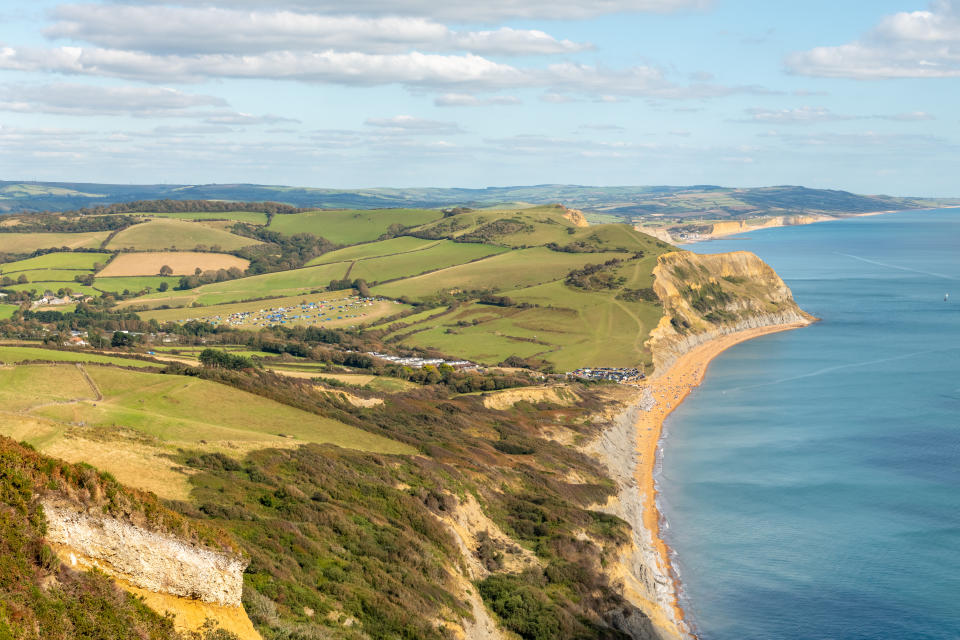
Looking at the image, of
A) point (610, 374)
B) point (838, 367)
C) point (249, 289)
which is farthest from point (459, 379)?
point (249, 289)

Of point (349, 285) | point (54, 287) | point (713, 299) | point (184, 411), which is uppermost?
point (713, 299)

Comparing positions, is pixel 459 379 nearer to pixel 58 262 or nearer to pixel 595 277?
pixel 595 277

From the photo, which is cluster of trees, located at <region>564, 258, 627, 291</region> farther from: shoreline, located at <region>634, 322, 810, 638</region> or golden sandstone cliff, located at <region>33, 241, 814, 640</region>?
golden sandstone cliff, located at <region>33, 241, 814, 640</region>

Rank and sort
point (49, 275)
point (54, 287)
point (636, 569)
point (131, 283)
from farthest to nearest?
point (131, 283) < point (49, 275) < point (54, 287) < point (636, 569)

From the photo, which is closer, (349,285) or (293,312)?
(293,312)

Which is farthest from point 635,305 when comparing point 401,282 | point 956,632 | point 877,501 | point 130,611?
point 130,611
